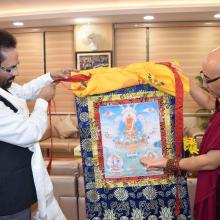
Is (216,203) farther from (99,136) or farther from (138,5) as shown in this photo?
(138,5)

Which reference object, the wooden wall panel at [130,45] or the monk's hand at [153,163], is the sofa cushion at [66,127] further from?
the monk's hand at [153,163]

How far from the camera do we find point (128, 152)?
155 cm

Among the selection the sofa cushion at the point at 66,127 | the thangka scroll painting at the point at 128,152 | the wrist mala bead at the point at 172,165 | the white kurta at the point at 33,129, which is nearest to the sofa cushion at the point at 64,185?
the white kurta at the point at 33,129

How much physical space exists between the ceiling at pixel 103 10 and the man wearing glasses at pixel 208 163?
146 inches

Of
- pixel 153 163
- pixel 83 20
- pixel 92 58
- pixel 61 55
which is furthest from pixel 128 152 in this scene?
pixel 61 55

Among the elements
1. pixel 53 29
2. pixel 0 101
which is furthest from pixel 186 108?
pixel 0 101

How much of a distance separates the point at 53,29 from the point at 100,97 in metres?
4.88

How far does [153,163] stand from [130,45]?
4725 millimetres

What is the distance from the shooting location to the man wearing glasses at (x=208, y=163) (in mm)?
1413

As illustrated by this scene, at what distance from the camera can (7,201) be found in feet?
4.85

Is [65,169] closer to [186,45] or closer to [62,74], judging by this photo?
[62,74]

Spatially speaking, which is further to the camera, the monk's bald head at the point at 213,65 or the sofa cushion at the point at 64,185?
the sofa cushion at the point at 64,185

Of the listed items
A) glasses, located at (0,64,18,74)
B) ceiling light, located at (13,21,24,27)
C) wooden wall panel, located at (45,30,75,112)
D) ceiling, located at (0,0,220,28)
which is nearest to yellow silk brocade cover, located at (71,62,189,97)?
glasses, located at (0,64,18,74)

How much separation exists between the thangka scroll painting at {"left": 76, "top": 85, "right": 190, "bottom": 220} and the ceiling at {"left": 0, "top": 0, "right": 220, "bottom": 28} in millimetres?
3727
